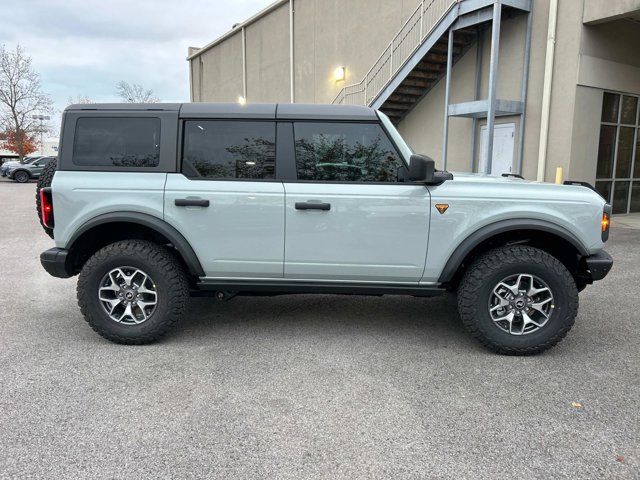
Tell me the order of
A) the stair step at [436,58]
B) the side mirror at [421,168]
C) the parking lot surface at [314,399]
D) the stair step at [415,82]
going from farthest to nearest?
the stair step at [415,82] → the stair step at [436,58] → the side mirror at [421,168] → the parking lot surface at [314,399]

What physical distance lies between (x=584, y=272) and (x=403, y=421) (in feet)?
7.23

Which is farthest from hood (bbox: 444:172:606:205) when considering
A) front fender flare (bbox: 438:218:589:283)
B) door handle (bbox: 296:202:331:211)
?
door handle (bbox: 296:202:331:211)

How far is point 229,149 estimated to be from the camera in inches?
160

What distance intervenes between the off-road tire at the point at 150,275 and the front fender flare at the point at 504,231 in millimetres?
2218

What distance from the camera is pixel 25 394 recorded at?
10.7 feet

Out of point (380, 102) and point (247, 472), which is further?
point (380, 102)

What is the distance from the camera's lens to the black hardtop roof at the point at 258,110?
4047 mm

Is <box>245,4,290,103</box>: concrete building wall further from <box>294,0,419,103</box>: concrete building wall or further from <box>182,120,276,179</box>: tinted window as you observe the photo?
<box>182,120,276,179</box>: tinted window

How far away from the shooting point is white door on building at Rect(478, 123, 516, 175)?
470 inches

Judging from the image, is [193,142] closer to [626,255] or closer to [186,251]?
[186,251]

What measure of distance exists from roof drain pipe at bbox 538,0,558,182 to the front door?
834 cm

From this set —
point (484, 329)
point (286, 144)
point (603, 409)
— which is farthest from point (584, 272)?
point (286, 144)

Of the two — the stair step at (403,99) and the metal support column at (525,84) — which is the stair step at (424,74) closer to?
the stair step at (403,99)

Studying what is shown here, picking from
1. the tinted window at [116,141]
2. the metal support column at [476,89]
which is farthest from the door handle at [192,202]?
the metal support column at [476,89]
